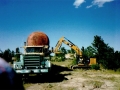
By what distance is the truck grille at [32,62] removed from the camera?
11.5 meters

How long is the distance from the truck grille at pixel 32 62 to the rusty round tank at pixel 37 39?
5.59m

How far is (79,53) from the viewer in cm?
2206

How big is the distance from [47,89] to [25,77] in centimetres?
337

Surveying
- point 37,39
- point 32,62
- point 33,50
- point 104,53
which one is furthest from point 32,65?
point 104,53

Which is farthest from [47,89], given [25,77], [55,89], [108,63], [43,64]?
[108,63]

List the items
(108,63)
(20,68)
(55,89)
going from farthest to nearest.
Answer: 1. (108,63)
2. (20,68)
3. (55,89)

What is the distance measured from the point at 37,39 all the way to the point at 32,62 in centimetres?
592

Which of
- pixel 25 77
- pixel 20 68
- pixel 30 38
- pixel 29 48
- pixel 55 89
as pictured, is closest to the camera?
pixel 55 89

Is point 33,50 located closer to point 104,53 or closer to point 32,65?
point 32,65

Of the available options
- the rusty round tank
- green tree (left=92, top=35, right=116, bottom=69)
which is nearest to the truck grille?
the rusty round tank

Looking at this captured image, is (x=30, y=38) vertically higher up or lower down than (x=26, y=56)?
higher up

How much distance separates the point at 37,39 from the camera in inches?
680

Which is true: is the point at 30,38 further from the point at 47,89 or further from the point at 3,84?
the point at 3,84

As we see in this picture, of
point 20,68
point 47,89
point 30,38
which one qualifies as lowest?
point 47,89
